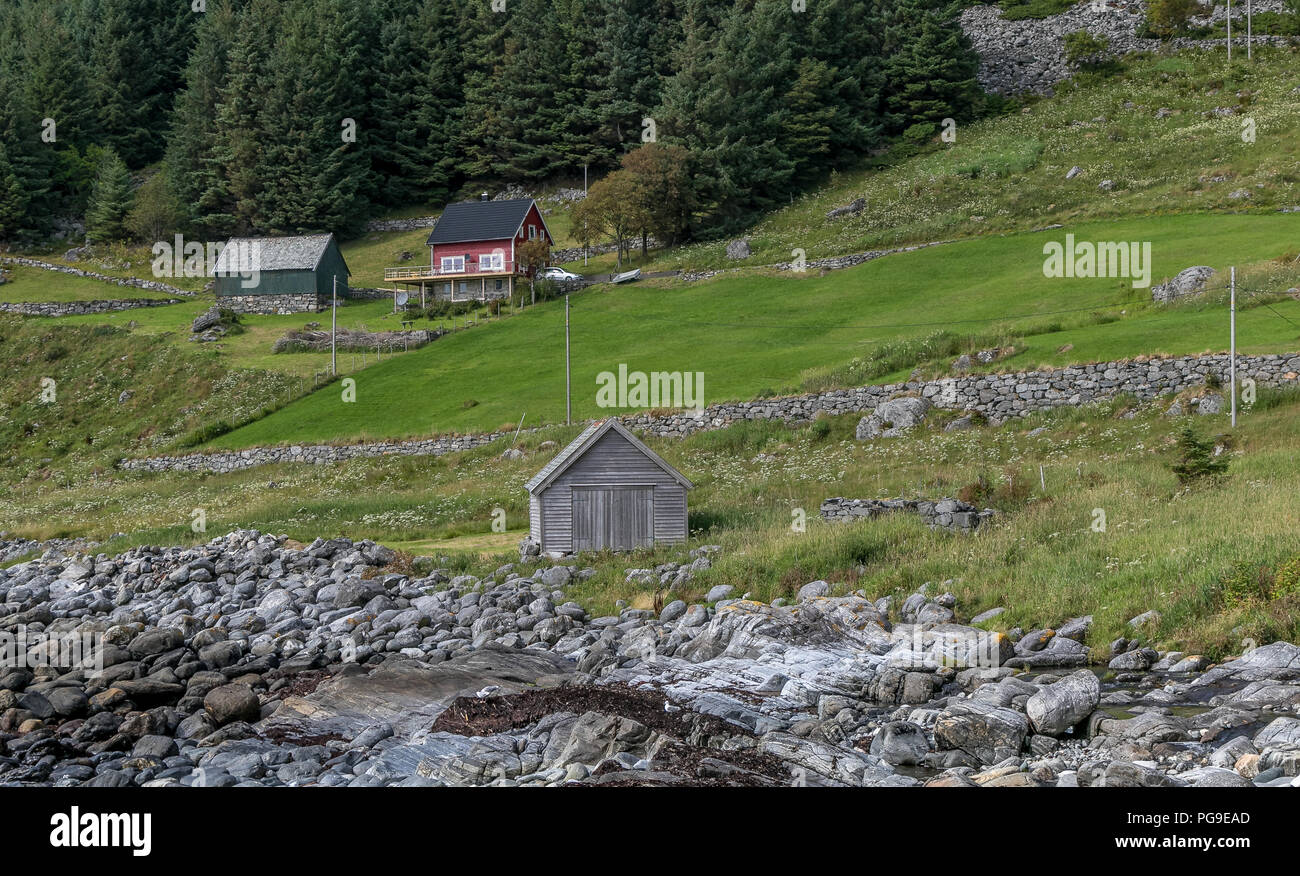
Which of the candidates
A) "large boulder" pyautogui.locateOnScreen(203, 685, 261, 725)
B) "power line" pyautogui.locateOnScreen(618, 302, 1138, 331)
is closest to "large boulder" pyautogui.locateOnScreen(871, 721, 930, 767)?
"large boulder" pyautogui.locateOnScreen(203, 685, 261, 725)

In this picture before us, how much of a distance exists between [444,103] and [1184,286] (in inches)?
3202

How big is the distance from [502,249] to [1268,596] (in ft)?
228

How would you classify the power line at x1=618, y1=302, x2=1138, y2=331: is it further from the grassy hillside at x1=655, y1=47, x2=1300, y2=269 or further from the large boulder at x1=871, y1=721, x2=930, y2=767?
the large boulder at x1=871, y1=721, x2=930, y2=767

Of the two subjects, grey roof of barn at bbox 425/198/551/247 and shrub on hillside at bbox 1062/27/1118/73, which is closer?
grey roof of barn at bbox 425/198/551/247

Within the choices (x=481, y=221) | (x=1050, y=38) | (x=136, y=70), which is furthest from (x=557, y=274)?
(x=136, y=70)

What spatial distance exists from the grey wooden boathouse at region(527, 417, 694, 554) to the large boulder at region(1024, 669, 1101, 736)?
14.4m

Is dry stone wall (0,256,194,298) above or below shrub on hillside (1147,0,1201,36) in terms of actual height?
below

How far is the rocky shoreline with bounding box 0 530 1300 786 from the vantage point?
1518 centimetres

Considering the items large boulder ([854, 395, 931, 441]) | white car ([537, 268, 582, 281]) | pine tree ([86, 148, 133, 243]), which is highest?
pine tree ([86, 148, 133, 243])

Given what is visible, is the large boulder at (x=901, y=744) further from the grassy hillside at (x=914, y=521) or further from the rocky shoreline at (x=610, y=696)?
the grassy hillside at (x=914, y=521)

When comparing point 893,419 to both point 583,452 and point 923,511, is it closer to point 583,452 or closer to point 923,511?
point 923,511

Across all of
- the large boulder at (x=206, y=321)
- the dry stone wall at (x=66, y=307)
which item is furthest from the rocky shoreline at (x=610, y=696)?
the dry stone wall at (x=66, y=307)

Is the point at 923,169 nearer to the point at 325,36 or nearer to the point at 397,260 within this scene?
the point at 397,260


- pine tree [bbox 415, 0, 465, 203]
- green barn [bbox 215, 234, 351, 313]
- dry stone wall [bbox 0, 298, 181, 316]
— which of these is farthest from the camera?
pine tree [bbox 415, 0, 465, 203]
